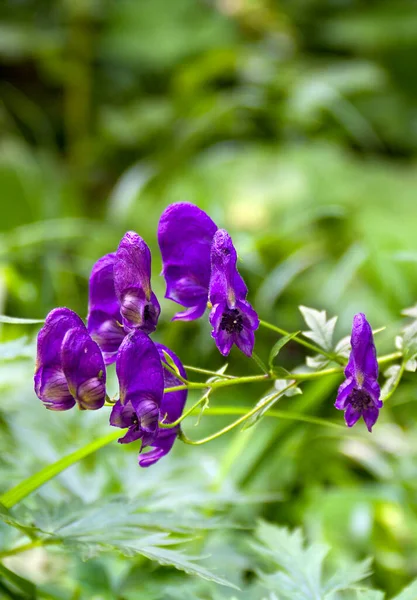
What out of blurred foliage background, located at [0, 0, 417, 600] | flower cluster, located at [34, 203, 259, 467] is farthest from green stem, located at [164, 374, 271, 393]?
blurred foliage background, located at [0, 0, 417, 600]

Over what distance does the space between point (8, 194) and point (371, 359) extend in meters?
2.18

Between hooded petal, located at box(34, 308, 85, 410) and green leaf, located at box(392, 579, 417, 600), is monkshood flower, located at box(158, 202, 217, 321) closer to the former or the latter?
hooded petal, located at box(34, 308, 85, 410)

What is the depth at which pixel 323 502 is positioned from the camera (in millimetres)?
1103

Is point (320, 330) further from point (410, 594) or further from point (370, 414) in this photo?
point (410, 594)

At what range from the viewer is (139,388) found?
489 millimetres

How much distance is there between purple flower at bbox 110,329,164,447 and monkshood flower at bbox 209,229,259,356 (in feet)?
0.17

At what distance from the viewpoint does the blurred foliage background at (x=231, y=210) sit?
91 centimetres

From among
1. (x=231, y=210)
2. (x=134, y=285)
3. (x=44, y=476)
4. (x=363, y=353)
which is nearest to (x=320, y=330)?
(x=363, y=353)

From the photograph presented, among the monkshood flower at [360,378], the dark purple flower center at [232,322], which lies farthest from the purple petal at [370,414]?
the dark purple flower center at [232,322]

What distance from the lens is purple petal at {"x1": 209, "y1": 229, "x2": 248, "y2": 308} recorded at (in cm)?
50

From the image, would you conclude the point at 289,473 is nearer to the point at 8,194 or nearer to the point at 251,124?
the point at 8,194

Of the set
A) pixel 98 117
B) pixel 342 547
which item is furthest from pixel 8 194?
pixel 342 547

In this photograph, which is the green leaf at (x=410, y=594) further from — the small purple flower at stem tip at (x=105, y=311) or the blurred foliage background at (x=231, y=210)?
the small purple flower at stem tip at (x=105, y=311)

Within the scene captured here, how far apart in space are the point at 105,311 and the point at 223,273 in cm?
13
